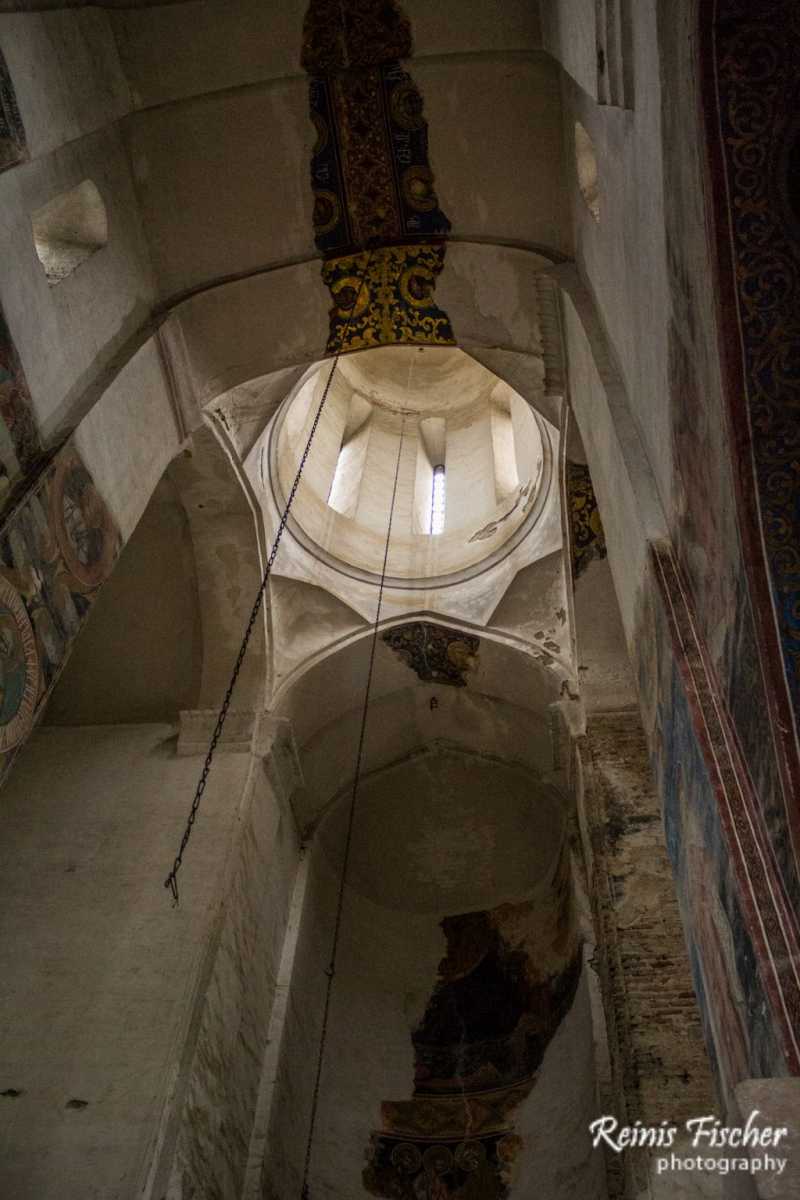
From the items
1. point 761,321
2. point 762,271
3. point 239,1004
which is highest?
point 762,271

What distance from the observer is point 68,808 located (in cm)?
852

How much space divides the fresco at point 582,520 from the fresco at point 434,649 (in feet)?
5.09

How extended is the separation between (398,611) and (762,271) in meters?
7.20

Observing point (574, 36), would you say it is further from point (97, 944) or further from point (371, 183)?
point (97, 944)

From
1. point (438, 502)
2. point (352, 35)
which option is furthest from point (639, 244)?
point (438, 502)

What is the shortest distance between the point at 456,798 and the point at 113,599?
4798 millimetres

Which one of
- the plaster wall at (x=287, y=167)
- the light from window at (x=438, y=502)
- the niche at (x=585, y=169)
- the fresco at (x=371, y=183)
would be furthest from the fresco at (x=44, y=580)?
the light from window at (x=438, y=502)

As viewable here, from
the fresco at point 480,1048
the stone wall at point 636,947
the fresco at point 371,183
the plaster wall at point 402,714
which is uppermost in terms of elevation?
the fresco at point 371,183

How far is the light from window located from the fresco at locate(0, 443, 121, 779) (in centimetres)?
643

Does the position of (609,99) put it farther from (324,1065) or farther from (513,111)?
(324,1065)

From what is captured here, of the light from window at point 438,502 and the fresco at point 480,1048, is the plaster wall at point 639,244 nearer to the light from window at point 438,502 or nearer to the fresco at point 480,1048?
the fresco at point 480,1048

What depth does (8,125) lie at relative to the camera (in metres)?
5.01

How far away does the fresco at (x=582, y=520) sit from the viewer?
9016mm

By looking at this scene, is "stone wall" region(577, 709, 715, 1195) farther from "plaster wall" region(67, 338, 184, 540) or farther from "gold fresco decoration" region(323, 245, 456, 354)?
"plaster wall" region(67, 338, 184, 540)
